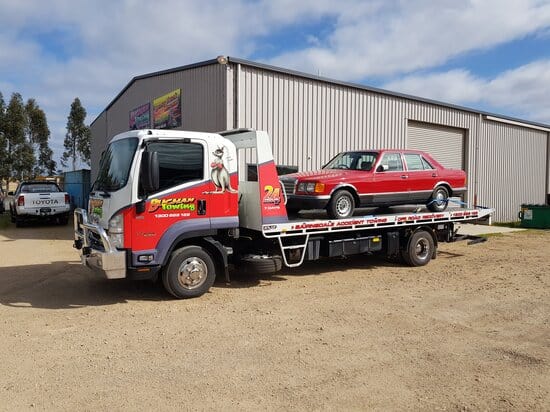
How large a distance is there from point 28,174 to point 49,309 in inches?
1647

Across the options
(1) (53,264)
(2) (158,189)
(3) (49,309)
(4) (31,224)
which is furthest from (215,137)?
(4) (31,224)

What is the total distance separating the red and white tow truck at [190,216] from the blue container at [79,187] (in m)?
16.9

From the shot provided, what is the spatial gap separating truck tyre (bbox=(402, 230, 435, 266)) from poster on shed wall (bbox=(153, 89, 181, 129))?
9163 mm

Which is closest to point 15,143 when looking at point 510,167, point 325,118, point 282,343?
point 325,118

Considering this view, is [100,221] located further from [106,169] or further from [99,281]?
[99,281]

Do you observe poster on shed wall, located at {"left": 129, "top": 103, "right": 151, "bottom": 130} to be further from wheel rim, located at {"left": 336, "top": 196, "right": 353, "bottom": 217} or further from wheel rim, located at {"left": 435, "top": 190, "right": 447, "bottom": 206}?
wheel rim, located at {"left": 435, "top": 190, "right": 447, "bottom": 206}

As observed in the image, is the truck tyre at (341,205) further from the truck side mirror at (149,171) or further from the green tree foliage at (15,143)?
the green tree foliage at (15,143)

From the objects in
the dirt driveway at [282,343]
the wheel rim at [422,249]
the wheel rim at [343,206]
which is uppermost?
the wheel rim at [343,206]

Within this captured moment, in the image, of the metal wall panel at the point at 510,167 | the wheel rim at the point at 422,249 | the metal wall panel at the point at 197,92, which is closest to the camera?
the wheel rim at the point at 422,249

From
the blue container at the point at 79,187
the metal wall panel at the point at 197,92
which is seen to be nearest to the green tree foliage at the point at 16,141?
the blue container at the point at 79,187

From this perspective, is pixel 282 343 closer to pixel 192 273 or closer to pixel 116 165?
pixel 192 273

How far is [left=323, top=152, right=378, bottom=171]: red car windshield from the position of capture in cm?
940

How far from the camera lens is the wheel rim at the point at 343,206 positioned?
8.71 meters

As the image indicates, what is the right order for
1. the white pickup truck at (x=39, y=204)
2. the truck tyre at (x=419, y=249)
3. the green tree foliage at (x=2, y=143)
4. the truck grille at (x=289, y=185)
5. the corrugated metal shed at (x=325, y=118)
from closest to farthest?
the truck grille at (x=289, y=185), the truck tyre at (x=419, y=249), the corrugated metal shed at (x=325, y=118), the white pickup truck at (x=39, y=204), the green tree foliage at (x=2, y=143)
